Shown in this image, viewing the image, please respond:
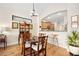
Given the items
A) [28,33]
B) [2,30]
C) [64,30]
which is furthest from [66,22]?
[2,30]

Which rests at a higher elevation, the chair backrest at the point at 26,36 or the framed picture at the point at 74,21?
the framed picture at the point at 74,21

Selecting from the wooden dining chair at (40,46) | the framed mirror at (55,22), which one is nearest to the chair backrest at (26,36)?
the wooden dining chair at (40,46)

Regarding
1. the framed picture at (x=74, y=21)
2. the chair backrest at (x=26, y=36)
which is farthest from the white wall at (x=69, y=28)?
the chair backrest at (x=26, y=36)

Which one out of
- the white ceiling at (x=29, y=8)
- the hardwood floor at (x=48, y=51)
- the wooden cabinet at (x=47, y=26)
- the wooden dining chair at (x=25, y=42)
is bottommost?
the hardwood floor at (x=48, y=51)

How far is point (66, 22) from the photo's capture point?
2668mm

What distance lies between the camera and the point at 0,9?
266cm

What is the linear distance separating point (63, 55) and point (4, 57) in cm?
130

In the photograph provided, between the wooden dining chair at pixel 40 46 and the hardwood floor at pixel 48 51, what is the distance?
0.10 m

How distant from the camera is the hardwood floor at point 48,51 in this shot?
2.66 meters

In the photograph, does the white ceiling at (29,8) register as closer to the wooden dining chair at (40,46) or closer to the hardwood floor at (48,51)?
the wooden dining chair at (40,46)

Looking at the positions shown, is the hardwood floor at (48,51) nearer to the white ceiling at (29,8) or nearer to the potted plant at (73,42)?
the potted plant at (73,42)

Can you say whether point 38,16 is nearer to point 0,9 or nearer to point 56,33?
point 56,33

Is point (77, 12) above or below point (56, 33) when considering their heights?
above

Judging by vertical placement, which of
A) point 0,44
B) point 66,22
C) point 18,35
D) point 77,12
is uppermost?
point 77,12
